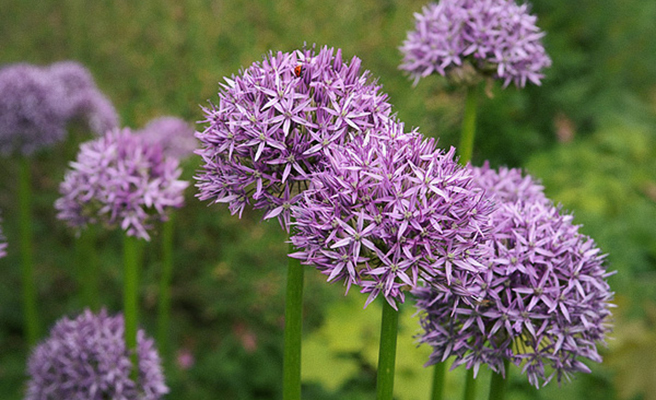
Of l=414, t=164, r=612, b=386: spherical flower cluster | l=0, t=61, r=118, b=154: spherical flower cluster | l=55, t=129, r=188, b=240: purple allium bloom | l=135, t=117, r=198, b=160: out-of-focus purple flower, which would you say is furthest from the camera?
l=135, t=117, r=198, b=160: out-of-focus purple flower

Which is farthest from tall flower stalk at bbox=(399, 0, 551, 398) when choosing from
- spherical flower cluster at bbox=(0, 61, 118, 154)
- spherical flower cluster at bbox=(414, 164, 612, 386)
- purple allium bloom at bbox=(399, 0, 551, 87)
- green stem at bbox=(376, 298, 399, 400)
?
spherical flower cluster at bbox=(0, 61, 118, 154)

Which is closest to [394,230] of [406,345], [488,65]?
[488,65]

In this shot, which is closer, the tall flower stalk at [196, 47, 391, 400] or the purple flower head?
the tall flower stalk at [196, 47, 391, 400]

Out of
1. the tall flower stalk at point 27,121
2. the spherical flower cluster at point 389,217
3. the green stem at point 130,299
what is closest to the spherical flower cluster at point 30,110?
the tall flower stalk at point 27,121

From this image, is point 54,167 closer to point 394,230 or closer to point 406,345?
point 406,345

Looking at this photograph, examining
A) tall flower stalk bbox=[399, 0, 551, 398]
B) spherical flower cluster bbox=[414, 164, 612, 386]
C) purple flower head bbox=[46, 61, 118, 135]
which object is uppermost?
purple flower head bbox=[46, 61, 118, 135]

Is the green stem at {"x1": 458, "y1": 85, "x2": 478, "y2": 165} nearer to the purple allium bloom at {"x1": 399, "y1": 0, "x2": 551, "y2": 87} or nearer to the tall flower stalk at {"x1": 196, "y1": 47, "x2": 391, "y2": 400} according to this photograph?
the purple allium bloom at {"x1": 399, "y1": 0, "x2": 551, "y2": 87}

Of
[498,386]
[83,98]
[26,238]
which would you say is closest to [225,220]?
[83,98]
